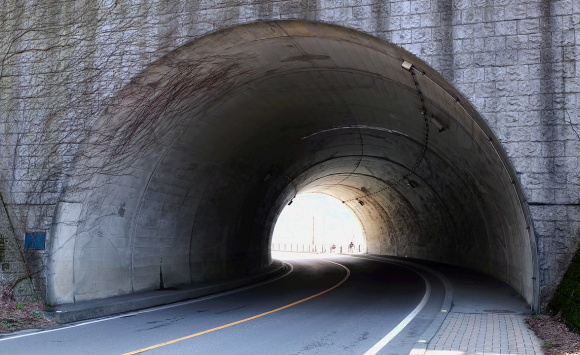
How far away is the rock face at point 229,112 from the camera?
974cm

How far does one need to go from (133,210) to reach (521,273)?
831cm

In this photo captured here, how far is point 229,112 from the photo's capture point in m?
14.2

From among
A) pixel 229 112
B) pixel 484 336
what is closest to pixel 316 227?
pixel 229 112

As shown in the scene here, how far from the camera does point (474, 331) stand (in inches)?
344

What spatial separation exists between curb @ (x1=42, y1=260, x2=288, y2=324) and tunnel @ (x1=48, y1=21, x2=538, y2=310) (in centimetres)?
43

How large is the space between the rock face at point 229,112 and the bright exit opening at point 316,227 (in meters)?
37.2

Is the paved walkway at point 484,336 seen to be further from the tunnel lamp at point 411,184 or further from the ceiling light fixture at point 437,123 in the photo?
the tunnel lamp at point 411,184

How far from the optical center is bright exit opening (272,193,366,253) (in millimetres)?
54947

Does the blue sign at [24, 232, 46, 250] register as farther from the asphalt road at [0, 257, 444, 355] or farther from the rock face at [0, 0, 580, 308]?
the asphalt road at [0, 257, 444, 355]

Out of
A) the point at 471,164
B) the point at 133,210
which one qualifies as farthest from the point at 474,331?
the point at 133,210

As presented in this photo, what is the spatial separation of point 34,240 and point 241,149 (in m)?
6.35

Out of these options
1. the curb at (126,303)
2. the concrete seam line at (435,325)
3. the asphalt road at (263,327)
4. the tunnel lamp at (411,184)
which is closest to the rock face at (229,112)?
the curb at (126,303)

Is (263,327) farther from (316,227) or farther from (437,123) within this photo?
(316,227)

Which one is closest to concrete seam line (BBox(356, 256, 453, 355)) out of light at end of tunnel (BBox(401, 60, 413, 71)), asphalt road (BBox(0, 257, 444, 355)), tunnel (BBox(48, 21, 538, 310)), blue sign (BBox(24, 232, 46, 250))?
asphalt road (BBox(0, 257, 444, 355))
